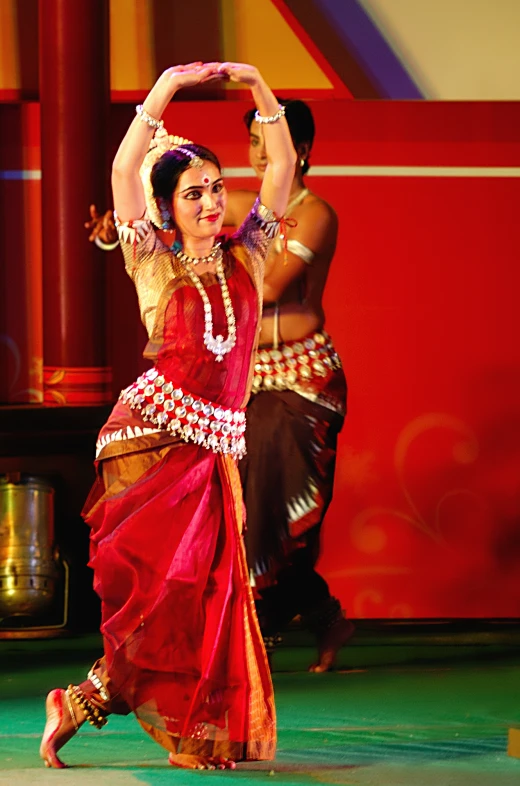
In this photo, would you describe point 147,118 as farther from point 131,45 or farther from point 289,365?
point 131,45

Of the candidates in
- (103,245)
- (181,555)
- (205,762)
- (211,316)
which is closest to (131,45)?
(103,245)

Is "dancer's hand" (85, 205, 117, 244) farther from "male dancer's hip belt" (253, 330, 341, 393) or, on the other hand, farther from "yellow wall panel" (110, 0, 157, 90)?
"male dancer's hip belt" (253, 330, 341, 393)

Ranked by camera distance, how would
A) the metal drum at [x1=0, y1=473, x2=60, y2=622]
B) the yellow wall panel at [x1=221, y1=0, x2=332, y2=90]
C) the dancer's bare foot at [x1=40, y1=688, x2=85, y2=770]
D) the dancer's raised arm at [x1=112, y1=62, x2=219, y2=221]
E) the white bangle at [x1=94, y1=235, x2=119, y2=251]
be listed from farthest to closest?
the yellow wall panel at [x1=221, y1=0, x2=332, y2=90] → the white bangle at [x1=94, y1=235, x2=119, y2=251] → the metal drum at [x1=0, y1=473, x2=60, y2=622] → the dancer's bare foot at [x1=40, y1=688, x2=85, y2=770] → the dancer's raised arm at [x1=112, y1=62, x2=219, y2=221]

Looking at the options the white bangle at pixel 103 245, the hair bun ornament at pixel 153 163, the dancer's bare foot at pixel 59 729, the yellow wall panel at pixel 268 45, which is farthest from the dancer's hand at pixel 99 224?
the dancer's bare foot at pixel 59 729

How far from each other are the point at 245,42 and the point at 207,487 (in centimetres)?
264

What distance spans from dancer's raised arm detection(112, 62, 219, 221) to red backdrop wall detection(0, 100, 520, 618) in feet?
7.16

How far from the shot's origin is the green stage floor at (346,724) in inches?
140

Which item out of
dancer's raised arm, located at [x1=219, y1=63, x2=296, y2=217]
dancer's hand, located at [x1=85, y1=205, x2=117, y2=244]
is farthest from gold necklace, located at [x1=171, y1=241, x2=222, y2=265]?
dancer's hand, located at [x1=85, y1=205, x2=117, y2=244]

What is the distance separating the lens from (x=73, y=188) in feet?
18.3

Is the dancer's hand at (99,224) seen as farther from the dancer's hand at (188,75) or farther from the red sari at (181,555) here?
the dancer's hand at (188,75)

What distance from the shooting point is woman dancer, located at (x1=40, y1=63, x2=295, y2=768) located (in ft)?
11.7

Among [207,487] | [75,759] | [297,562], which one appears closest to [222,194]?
[207,487]

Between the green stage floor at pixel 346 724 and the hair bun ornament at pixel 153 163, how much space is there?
1326mm

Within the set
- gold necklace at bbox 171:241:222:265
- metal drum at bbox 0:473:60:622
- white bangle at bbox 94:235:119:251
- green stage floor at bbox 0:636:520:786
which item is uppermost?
white bangle at bbox 94:235:119:251
